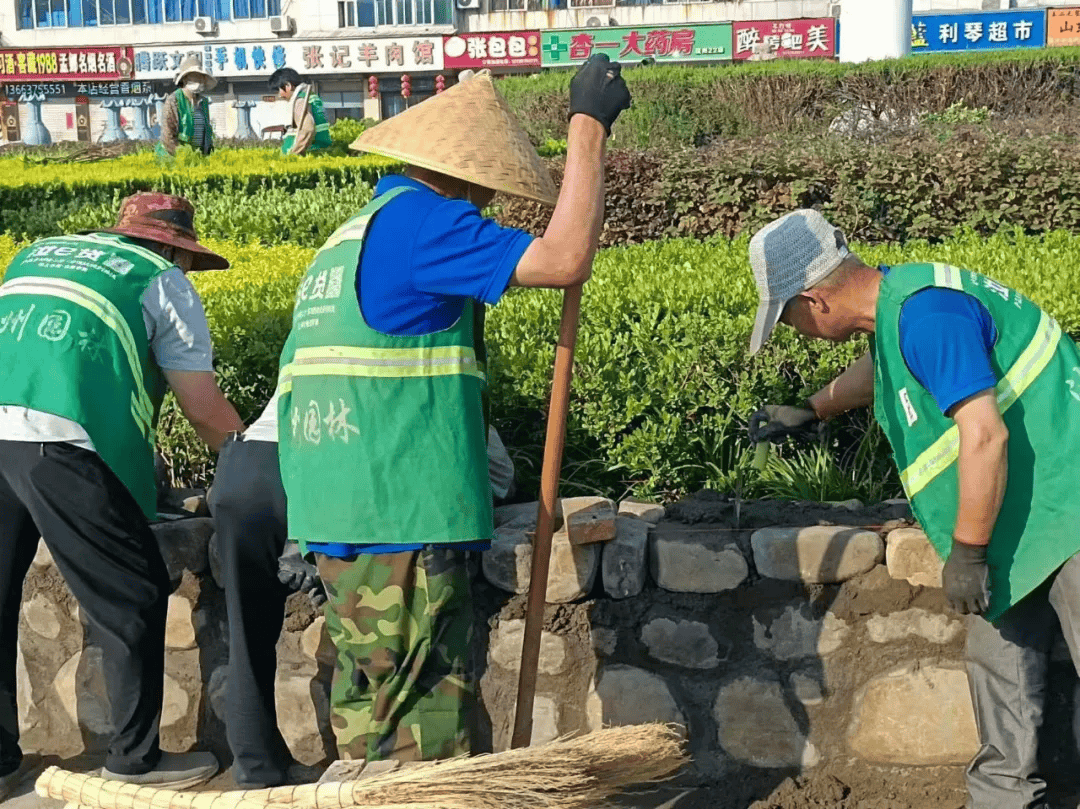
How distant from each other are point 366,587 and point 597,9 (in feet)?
120

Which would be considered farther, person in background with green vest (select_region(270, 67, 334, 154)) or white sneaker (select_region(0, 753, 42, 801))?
person in background with green vest (select_region(270, 67, 334, 154))

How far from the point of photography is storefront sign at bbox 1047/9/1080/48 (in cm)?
3409

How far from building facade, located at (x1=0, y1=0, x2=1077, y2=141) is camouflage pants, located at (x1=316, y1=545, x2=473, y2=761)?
3468 cm

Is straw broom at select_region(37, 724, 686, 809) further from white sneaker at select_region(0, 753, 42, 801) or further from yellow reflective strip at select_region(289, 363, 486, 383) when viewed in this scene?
white sneaker at select_region(0, 753, 42, 801)

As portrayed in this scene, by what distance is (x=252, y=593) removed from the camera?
385 cm

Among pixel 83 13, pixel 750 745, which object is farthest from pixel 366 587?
pixel 83 13

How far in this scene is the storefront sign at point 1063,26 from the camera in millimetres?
34094

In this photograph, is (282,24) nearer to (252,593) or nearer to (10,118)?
(10,118)

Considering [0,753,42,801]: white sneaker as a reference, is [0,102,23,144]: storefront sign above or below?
above

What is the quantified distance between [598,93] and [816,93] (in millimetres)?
13806

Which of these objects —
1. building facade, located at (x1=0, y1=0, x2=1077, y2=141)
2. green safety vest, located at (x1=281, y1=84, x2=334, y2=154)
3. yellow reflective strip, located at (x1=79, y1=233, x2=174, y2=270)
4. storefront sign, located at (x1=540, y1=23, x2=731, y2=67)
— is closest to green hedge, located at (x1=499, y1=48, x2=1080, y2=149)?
green safety vest, located at (x1=281, y1=84, x2=334, y2=154)

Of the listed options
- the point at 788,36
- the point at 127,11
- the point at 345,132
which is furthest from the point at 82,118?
the point at 345,132

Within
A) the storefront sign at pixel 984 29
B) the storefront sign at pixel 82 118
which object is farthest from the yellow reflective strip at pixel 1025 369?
the storefront sign at pixel 82 118

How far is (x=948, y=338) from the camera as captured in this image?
2973 mm
